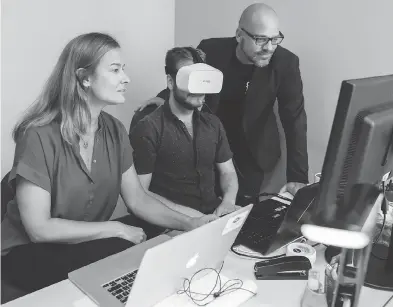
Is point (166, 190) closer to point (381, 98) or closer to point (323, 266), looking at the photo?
point (323, 266)

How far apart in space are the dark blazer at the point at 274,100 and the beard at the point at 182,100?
0.42 metres

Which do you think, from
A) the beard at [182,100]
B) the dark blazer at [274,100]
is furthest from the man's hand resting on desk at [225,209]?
the dark blazer at [274,100]

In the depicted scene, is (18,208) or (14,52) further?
(14,52)

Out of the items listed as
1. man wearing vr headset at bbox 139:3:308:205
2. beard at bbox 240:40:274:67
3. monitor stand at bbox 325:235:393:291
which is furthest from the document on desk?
beard at bbox 240:40:274:67

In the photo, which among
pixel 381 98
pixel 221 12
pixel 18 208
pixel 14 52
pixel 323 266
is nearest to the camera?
pixel 381 98

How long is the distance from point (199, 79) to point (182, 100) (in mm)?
186

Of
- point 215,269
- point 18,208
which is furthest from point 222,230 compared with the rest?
point 18,208

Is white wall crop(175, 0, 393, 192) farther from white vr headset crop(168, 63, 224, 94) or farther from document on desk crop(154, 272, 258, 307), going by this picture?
document on desk crop(154, 272, 258, 307)

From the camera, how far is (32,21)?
86.8 inches

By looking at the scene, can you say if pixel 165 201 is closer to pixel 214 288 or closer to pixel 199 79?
pixel 199 79

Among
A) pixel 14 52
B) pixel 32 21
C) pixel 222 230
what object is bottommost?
pixel 222 230

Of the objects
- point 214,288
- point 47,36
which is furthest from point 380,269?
point 47,36

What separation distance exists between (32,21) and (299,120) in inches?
59.7

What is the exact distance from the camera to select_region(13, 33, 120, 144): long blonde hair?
5.37 feet
